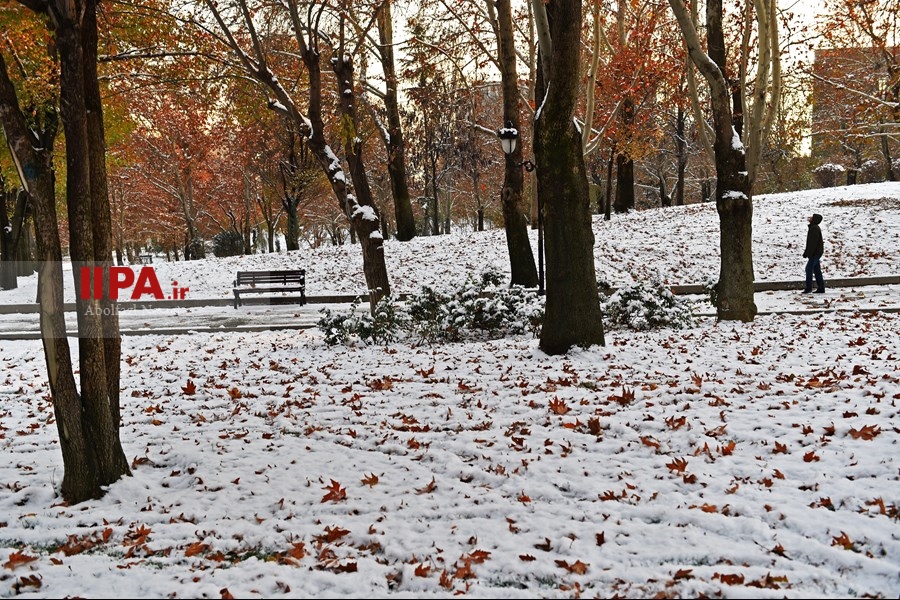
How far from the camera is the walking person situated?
13.2 m

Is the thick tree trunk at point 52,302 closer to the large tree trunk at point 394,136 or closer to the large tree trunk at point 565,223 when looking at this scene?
the large tree trunk at point 565,223

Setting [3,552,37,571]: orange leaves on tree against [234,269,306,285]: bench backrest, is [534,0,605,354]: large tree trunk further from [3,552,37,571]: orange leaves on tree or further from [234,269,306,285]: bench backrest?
[234,269,306,285]: bench backrest

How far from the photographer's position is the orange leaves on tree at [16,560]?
3.18 m

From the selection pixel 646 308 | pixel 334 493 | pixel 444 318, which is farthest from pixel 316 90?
pixel 334 493

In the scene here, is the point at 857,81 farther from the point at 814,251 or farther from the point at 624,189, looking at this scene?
the point at 814,251

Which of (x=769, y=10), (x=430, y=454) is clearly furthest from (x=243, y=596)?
(x=769, y=10)

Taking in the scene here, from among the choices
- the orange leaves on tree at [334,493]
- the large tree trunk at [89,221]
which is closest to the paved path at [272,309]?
the large tree trunk at [89,221]

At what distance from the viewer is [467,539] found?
11.1 ft

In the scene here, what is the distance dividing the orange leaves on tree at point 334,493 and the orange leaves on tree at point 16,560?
5.39 feet

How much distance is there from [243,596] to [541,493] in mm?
1960

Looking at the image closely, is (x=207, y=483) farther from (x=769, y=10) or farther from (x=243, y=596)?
(x=769, y=10)

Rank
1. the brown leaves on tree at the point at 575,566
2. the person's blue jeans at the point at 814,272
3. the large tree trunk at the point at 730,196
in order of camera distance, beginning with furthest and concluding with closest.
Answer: the person's blue jeans at the point at 814,272 → the large tree trunk at the point at 730,196 → the brown leaves on tree at the point at 575,566

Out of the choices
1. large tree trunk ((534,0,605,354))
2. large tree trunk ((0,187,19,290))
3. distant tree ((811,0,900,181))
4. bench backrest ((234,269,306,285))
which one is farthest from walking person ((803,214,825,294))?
large tree trunk ((0,187,19,290))

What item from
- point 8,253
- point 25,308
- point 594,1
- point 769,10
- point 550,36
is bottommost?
point 25,308
